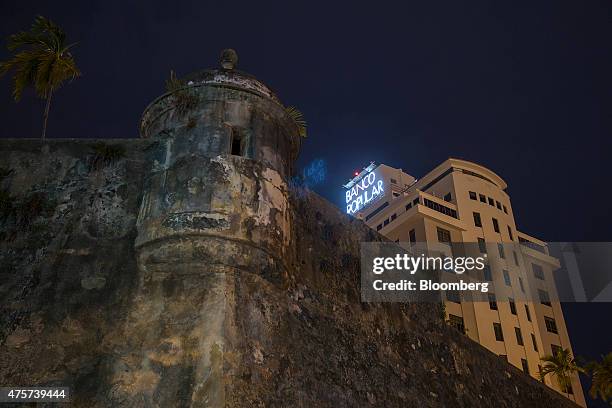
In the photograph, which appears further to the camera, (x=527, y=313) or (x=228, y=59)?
(x=527, y=313)

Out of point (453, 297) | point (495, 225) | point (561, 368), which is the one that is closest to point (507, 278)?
point (495, 225)

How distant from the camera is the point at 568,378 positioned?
40.0 metres

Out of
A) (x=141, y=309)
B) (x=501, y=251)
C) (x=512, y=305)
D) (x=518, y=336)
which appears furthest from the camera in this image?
Result: (x=501, y=251)

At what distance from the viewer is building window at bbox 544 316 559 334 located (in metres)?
46.6

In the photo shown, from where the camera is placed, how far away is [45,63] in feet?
49.1

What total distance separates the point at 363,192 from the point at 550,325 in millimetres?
20763

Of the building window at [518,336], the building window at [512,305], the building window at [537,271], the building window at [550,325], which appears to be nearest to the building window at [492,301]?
the building window at [512,305]

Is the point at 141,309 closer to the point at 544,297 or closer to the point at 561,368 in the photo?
the point at 561,368

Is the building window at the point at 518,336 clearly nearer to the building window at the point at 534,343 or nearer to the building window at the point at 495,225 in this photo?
the building window at the point at 534,343

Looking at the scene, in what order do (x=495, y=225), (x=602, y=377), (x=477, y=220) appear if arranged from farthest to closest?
(x=495, y=225), (x=477, y=220), (x=602, y=377)

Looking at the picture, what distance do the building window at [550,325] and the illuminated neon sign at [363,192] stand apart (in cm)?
A: 1789

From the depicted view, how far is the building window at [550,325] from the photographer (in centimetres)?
4656

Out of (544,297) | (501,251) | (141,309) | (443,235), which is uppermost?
(443,235)

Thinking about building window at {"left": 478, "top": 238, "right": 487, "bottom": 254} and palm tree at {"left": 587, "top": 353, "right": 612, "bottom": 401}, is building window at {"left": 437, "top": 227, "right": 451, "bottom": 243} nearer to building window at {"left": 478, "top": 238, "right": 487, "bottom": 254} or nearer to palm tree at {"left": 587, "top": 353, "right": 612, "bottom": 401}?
building window at {"left": 478, "top": 238, "right": 487, "bottom": 254}
